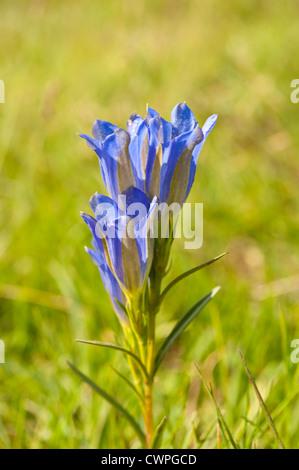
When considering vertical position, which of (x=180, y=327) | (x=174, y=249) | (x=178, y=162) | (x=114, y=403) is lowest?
(x=114, y=403)

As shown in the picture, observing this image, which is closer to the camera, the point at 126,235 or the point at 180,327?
the point at 126,235

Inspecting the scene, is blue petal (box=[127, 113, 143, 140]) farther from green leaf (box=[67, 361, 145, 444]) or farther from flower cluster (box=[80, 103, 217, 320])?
green leaf (box=[67, 361, 145, 444])

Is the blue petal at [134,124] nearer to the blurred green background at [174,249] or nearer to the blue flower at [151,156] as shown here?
the blue flower at [151,156]

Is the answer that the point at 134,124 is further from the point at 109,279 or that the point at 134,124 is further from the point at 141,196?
Answer: the point at 109,279

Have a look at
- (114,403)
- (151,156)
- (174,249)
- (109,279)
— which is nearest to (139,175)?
(151,156)

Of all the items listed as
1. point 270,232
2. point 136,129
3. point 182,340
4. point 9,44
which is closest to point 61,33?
point 9,44

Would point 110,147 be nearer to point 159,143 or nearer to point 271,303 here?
point 159,143

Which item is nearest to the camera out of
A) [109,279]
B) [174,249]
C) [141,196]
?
[141,196]

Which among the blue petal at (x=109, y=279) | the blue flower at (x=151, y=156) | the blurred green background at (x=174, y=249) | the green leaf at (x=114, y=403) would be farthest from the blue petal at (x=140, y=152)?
the blurred green background at (x=174, y=249)
